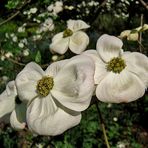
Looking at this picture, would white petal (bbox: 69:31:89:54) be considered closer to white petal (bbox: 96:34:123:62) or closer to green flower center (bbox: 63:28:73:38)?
green flower center (bbox: 63:28:73:38)

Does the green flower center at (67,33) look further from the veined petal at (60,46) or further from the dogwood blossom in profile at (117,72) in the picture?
the dogwood blossom in profile at (117,72)

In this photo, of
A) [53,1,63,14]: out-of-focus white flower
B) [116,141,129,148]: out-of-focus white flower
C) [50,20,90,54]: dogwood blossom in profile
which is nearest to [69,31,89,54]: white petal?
[50,20,90,54]: dogwood blossom in profile

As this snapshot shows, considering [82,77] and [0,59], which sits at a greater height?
[82,77]

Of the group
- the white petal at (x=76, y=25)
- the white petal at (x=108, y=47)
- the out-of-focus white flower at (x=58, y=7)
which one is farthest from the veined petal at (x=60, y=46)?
the out-of-focus white flower at (x=58, y=7)

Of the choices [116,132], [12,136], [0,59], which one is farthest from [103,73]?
[0,59]

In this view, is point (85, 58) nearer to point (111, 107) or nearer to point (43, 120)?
point (43, 120)

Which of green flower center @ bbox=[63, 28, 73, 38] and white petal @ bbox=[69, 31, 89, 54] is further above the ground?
white petal @ bbox=[69, 31, 89, 54]
